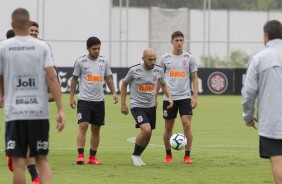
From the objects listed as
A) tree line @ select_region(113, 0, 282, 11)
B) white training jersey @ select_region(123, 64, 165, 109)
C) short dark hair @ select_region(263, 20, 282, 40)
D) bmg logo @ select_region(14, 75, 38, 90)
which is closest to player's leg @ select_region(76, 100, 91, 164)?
white training jersey @ select_region(123, 64, 165, 109)

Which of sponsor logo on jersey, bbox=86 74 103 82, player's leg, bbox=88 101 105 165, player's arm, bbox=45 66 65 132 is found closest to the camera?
player's arm, bbox=45 66 65 132

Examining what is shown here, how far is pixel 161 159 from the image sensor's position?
16469mm

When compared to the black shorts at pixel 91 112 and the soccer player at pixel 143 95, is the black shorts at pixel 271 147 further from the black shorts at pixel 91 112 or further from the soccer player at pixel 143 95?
the black shorts at pixel 91 112

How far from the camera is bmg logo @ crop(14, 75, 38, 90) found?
31.8ft

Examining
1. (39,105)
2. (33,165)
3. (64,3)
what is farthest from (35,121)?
(64,3)

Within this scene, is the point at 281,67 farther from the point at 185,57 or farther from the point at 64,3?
the point at 64,3

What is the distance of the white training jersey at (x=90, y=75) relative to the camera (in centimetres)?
1592

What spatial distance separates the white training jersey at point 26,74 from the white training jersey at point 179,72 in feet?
21.9

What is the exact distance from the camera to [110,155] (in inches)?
670

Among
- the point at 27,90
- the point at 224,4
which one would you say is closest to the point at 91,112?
the point at 27,90

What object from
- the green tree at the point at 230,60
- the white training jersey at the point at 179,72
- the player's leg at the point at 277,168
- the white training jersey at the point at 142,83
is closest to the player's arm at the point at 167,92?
the white training jersey at the point at 142,83

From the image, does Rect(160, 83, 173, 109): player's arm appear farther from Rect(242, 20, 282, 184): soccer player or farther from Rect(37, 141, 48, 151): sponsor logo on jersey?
Rect(37, 141, 48, 151): sponsor logo on jersey

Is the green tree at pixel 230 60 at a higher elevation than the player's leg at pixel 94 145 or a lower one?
higher

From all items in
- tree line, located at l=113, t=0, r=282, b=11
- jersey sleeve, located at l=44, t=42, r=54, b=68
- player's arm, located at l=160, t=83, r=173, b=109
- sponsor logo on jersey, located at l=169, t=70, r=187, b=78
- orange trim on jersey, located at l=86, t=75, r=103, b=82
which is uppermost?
tree line, located at l=113, t=0, r=282, b=11
